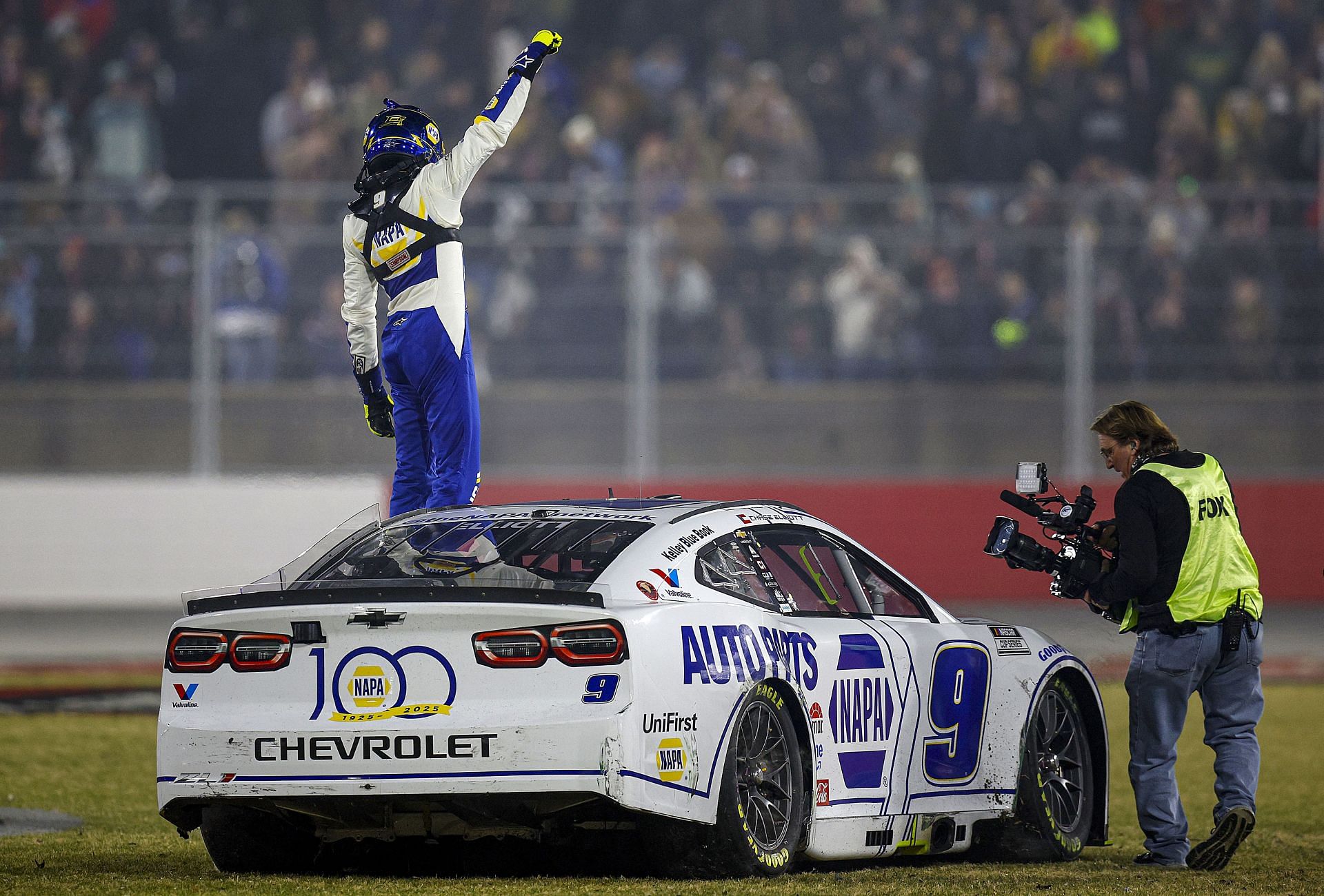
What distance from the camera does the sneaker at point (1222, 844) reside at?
6.61 metres

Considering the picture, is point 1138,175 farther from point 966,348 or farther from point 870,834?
point 870,834

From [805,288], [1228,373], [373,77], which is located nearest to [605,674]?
[805,288]

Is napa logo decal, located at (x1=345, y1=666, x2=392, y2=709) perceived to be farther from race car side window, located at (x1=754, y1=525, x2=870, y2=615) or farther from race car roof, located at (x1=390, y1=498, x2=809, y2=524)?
race car side window, located at (x1=754, y1=525, x2=870, y2=615)

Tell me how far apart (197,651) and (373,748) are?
2.20 ft

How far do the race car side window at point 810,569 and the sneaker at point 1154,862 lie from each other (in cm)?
130

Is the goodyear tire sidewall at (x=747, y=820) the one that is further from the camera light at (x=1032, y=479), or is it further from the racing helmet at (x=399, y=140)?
the racing helmet at (x=399, y=140)

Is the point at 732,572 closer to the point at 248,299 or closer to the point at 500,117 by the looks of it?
the point at 500,117

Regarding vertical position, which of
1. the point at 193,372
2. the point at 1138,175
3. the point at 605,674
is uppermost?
the point at 1138,175

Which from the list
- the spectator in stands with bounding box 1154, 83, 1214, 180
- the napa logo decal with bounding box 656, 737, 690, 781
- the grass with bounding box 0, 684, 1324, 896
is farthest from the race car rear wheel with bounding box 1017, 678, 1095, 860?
the spectator in stands with bounding box 1154, 83, 1214, 180

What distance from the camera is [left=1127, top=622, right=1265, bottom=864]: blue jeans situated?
6.86 m

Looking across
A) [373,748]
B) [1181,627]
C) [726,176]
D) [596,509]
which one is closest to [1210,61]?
[726,176]

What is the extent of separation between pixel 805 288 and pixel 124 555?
5.77 meters

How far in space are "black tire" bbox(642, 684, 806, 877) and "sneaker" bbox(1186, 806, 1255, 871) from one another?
1514 mm

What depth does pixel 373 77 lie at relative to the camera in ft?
63.0
